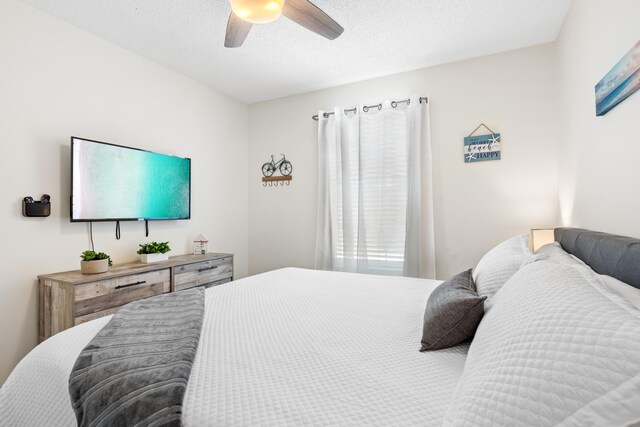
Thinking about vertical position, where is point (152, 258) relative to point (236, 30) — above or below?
below

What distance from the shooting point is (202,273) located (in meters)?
3.09

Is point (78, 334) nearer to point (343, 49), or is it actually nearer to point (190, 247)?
point (190, 247)

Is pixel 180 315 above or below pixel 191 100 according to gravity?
below

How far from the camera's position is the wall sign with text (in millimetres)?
2988

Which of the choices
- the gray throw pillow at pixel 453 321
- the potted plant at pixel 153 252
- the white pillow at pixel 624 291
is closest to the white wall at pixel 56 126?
the potted plant at pixel 153 252

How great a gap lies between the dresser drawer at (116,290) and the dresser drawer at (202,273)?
0.10m

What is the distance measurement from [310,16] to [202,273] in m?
2.40

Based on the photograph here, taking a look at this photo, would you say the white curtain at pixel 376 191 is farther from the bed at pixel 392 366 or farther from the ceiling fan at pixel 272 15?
the bed at pixel 392 366

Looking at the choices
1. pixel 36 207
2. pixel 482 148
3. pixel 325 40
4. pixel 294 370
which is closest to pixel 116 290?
pixel 36 207

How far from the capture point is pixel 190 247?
3.50 meters

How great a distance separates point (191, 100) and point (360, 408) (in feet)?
11.8

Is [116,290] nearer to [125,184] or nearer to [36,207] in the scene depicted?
[36,207]

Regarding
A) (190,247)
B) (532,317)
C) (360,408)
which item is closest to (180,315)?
(360,408)

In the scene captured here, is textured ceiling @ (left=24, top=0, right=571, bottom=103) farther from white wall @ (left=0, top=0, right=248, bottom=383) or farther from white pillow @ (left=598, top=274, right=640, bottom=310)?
white pillow @ (left=598, top=274, right=640, bottom=310)
